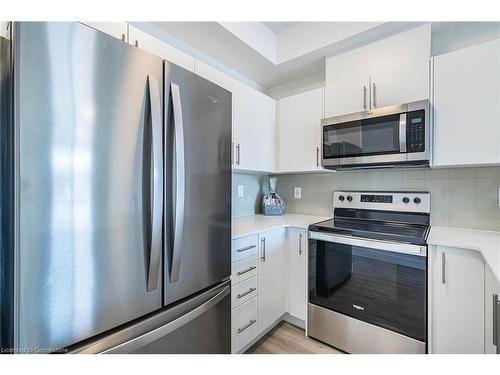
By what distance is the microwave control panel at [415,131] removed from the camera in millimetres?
1466

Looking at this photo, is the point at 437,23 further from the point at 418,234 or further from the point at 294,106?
the point at 418,234

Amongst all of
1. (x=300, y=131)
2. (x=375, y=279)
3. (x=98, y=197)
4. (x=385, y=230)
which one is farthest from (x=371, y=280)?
(x=98, y=197)

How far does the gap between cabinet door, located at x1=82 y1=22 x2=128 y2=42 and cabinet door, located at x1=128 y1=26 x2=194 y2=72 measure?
3 cm

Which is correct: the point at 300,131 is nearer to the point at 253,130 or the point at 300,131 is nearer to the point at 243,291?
the point at 253,130

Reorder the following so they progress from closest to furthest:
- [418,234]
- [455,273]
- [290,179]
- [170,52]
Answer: [455,273] < [170,52] < [418,234] < [290,179]

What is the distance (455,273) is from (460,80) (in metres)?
1.17

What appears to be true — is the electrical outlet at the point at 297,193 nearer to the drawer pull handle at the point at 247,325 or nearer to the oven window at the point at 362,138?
the oven window at the point at 362,138

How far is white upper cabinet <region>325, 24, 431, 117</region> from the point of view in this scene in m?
1.59

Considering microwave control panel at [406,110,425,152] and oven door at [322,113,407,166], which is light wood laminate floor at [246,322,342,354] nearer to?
oven door at [322,113,407,166]

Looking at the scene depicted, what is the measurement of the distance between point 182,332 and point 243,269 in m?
0.62

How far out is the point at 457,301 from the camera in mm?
1245

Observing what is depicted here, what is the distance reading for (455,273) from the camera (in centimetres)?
125
